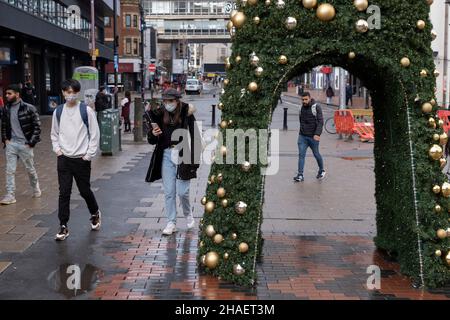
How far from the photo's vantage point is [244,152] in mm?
5586

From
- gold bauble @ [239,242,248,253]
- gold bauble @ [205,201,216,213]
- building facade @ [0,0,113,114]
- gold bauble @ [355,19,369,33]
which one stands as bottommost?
gold bauble @ [239,242,248,253]

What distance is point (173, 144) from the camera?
24.2 feet

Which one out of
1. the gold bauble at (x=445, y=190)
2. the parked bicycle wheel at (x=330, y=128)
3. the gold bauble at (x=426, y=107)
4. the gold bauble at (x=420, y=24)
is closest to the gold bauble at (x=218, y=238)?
the gold bauble at (x=445, y=190)

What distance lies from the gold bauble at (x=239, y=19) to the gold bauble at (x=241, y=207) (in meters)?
1.64

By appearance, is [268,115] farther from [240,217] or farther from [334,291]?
[334,291]

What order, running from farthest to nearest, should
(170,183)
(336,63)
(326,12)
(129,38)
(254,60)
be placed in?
(129,38), (170,183), (336,63), (254,60), (326,12)

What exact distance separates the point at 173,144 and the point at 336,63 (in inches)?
94.9

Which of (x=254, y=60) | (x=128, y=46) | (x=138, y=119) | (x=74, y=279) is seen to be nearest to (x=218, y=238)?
(x=74, y=279)

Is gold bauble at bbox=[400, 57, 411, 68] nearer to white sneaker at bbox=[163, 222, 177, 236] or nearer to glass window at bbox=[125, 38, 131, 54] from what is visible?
white sneaker at bbox=[163, 222, 177, 236]

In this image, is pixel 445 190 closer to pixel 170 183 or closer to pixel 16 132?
pixel 170 183

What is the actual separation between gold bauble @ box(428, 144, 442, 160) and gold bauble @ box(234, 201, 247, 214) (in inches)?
71.2

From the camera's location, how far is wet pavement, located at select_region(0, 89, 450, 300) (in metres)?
5.45

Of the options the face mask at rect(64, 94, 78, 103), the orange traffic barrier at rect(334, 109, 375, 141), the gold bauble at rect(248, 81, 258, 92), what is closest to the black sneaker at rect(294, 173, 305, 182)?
the face mask at rect(64, 94, 78, 103)
